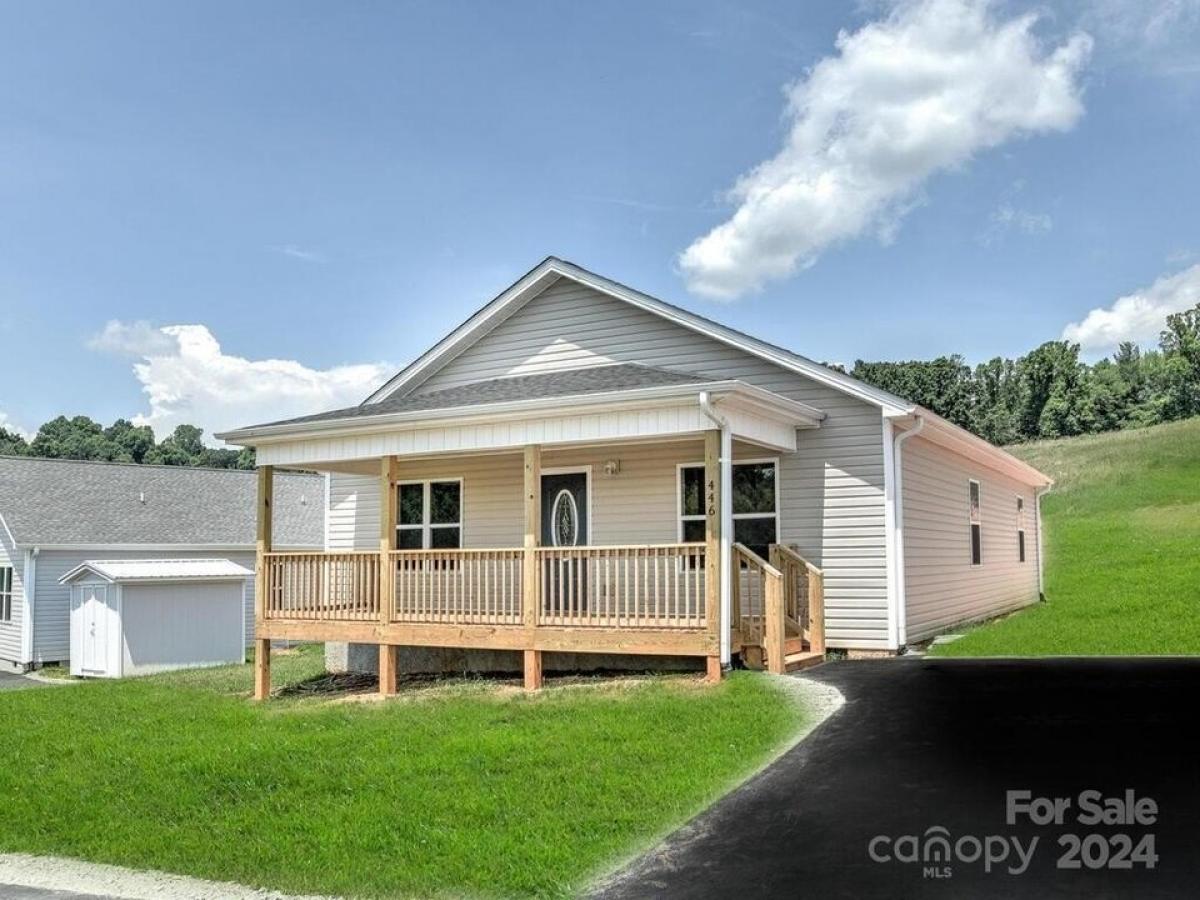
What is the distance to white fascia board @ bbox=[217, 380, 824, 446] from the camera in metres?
10.3

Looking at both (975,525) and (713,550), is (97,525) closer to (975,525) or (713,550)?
(713,550)

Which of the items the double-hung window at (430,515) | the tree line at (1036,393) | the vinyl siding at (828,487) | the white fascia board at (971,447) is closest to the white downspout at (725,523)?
the vinyl siding at (828,487)

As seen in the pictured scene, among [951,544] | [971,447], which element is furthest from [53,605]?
[971,447]

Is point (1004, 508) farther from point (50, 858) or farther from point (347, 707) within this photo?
point (50, 858)

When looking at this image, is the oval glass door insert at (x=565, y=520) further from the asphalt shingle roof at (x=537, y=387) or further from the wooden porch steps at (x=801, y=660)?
the wooden porch steps at (x=801, y=660)

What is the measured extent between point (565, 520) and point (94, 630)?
44.5 feet

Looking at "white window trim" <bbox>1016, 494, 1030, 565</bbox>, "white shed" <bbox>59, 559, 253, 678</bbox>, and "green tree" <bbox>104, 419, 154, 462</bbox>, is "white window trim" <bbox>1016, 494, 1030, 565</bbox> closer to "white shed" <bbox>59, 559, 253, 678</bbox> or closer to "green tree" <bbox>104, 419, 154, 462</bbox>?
"white shed" <bbox>59, 559, 253, 678</bbox>

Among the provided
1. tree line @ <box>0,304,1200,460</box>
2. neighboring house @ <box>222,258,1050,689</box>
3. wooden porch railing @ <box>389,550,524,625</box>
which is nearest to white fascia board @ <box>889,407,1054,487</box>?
neighboring house @ <box>222,258,1050,689</box>

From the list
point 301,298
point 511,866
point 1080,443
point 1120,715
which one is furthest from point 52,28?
point 1080,443

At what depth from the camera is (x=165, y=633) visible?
22.0 meters

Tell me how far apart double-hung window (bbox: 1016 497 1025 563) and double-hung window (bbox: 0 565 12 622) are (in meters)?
23.3

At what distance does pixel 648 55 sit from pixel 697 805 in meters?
14.4

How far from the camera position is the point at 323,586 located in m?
13.1

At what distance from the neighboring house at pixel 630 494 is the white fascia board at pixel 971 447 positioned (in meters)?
0.07
